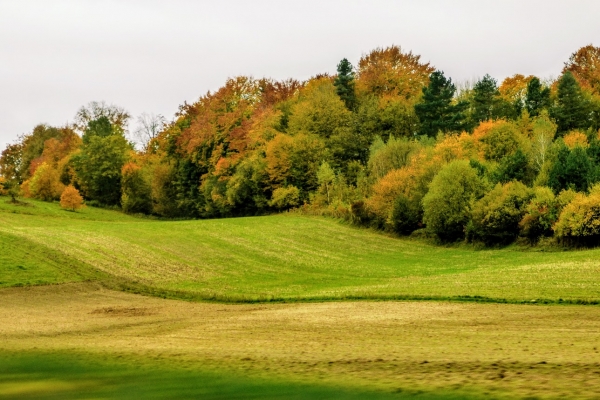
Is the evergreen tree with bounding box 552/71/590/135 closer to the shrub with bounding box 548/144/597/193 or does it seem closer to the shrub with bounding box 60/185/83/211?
the shrub with bounding box 548/144/597/193

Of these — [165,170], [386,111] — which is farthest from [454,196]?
[165,170]

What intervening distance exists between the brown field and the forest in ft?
97.7

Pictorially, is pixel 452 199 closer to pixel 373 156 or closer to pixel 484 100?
pixel 373 156

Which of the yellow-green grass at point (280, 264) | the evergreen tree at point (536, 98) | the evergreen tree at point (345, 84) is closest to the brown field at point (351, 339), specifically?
the yellow-green grass at point (280, 264)

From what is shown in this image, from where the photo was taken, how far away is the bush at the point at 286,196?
7941 cm

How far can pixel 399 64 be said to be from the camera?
302 ft

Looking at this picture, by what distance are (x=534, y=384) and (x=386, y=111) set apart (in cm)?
7406

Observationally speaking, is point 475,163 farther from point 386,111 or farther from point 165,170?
point 165,170

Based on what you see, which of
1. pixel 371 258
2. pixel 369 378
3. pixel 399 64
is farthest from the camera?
pixel 399 64

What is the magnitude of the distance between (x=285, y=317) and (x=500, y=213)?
109 ft

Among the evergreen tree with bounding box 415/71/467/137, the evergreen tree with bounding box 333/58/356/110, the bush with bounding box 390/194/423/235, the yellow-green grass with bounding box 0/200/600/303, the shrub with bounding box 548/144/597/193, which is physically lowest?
the yellow-green grass with bounding box 0/200/600/303

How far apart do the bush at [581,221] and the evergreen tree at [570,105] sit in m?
29.1

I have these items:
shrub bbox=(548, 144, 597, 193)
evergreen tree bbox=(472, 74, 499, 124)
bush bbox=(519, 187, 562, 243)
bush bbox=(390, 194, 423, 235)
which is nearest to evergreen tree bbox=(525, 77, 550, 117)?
evergreen tree bbox=(472, 74, 499, 124)

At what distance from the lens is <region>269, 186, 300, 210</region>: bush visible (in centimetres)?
7941
